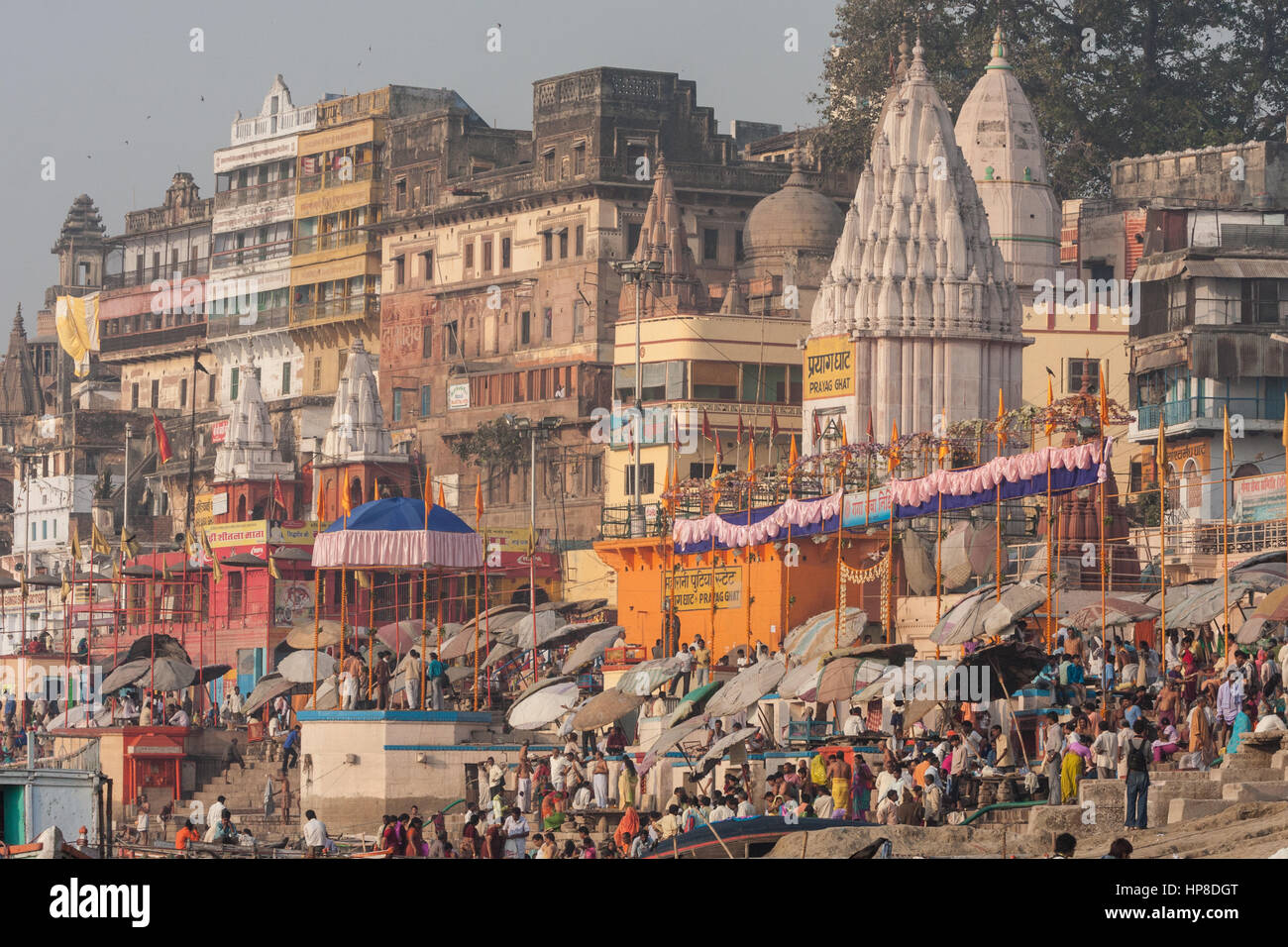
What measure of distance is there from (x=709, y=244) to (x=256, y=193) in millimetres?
22310

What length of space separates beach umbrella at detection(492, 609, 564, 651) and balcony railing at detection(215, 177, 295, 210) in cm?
4324

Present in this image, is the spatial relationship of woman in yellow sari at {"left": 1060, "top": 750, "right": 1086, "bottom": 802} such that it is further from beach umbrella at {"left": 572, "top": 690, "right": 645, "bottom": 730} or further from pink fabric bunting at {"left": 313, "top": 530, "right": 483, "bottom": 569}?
pink fabric bunting at {"left": 313, "top": 530, "right": 483, "bottom": 569}

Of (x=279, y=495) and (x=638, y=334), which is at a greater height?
(x=638, y=334)

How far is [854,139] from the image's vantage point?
7238 centimetres

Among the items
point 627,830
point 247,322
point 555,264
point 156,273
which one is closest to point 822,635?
point 627,830

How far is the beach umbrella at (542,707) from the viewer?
3862 cm

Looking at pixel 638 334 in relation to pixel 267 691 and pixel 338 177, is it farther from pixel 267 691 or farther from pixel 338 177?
pixel 338 177

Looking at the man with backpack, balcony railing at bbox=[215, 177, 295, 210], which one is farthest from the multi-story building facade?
the man with backpack

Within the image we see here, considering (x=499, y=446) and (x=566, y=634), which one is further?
(x=499, y=446)

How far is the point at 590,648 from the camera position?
42.0 meters

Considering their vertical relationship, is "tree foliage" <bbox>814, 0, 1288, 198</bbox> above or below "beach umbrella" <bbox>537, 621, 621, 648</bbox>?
above

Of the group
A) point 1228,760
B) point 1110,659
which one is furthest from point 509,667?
point 1228,760

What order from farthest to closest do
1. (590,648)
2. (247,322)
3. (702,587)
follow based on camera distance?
(247,322) < (702,587) < (590,648)

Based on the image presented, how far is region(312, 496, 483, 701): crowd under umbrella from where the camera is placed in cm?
4162
